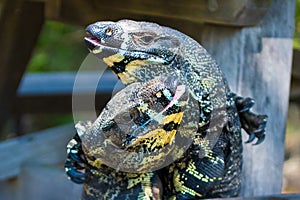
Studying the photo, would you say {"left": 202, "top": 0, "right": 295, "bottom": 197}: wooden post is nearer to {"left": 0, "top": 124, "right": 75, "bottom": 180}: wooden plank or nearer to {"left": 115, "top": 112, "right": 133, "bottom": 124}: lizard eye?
{"left": 115, "top": 112, "right": 133, "bottom": 124}: lizard eye

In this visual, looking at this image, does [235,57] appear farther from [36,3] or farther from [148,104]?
[36,3]

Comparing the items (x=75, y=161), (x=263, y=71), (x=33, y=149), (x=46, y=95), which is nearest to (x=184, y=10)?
(x=263, y=71)

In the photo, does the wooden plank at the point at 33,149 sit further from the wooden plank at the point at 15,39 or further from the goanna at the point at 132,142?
the goanna at the point at 132,142

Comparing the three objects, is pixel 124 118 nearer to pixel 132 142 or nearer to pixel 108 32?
pixel 132 142

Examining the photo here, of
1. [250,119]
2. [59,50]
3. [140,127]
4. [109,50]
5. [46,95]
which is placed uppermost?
[109,50]

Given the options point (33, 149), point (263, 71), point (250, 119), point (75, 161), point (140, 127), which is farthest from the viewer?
point (33, 149)

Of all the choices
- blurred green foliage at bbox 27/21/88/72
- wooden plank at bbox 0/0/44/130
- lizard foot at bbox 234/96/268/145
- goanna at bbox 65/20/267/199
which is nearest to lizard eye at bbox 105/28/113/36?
goanna at bbox 65/20/267/199

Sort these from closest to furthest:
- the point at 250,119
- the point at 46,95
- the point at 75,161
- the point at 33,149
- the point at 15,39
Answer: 1. the point at 75,161
2. the point at 250,119
3. the point at 15,39
4. the point at 33,149
5. the point at 46,95
